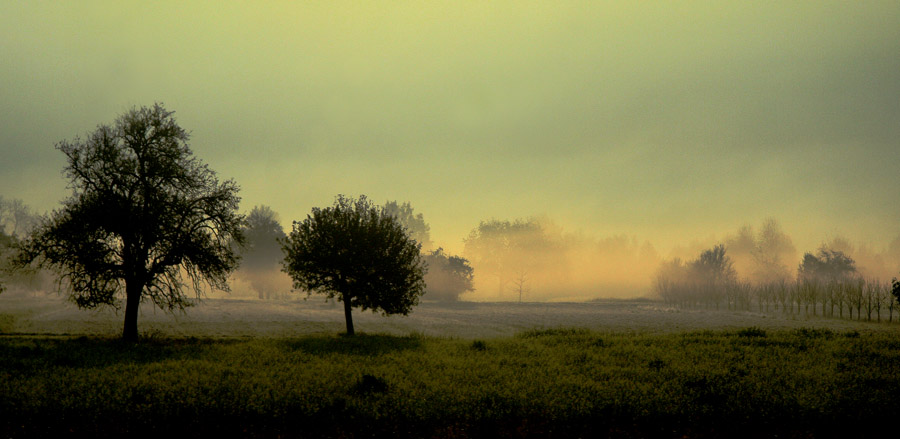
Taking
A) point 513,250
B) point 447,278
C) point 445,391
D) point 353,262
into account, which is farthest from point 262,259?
point 445,391

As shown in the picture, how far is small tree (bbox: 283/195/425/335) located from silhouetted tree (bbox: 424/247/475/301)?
68722 mm

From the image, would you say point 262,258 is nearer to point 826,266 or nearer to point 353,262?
point 353,262

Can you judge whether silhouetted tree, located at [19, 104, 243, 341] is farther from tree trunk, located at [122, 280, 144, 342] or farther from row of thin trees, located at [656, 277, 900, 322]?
row of thin trees, located at [656, 277, 900, 322]

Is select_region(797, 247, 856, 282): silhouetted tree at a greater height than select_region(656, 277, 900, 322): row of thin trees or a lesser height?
greater

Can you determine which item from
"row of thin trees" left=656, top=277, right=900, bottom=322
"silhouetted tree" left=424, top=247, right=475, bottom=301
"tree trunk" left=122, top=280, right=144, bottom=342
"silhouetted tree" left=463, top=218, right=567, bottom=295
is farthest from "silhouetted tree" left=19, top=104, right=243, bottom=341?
"silhouetted tree" left=463, top=218, right=567, bottom=295

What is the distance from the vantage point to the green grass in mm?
14625

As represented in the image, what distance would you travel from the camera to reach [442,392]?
17406 millimetres

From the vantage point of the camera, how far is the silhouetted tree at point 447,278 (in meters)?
109

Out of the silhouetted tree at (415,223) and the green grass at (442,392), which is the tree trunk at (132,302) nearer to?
the green grass at (442,392)

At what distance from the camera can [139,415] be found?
14812 mm

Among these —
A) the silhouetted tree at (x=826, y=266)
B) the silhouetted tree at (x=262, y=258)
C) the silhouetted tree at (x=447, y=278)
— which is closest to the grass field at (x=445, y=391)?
the silhouetted tree at (x=447, y=278)

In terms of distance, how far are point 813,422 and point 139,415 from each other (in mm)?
21096

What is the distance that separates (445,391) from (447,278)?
302 feet

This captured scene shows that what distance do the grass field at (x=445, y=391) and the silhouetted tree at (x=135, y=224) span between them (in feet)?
16.4
